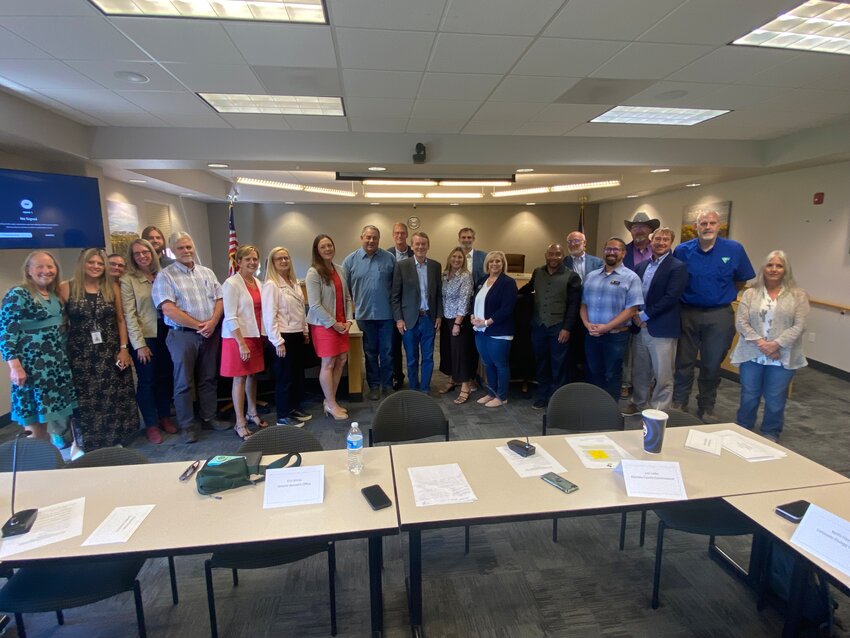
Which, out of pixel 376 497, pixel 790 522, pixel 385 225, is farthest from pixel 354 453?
pixel 385 225

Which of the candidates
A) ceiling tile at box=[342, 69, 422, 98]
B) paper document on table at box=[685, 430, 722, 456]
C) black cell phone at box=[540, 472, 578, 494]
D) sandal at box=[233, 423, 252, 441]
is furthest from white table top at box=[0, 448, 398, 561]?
ceiling tile at box=[342, 69, 422, 98]

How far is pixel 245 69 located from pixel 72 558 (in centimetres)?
295

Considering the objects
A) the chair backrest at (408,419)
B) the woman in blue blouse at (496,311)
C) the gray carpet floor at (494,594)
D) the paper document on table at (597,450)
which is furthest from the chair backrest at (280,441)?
the woman in blue blouse at (496,311)

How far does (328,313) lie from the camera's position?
144 inches

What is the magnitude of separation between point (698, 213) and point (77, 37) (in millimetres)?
7882

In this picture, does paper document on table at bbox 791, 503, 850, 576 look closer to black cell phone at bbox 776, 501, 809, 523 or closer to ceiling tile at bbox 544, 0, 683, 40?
black cell phone at bbox 776, 501, 809, 523

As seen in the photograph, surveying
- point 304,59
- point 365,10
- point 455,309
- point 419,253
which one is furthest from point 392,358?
point 365,10

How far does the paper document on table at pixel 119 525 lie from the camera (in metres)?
1.32

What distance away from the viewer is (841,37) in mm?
2596

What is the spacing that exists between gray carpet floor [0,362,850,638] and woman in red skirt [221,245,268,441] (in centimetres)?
149

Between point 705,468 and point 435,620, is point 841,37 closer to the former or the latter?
point 705,468

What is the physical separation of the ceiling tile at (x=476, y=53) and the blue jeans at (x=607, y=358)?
2318 millimetres

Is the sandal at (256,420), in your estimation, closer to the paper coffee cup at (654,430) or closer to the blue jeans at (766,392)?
the paper coffee cup at (654,430)

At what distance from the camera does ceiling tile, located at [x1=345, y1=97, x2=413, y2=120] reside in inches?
141
